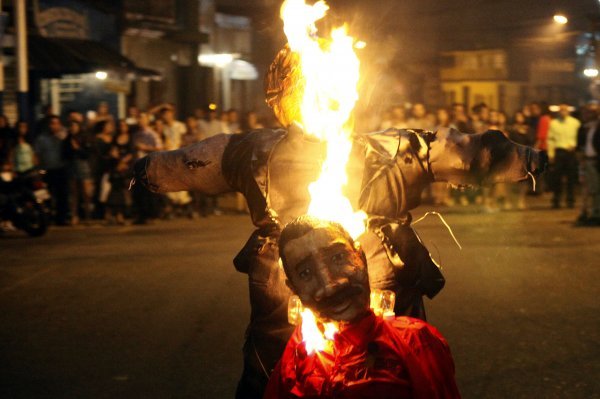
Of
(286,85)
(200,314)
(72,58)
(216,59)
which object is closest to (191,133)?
(72,58)

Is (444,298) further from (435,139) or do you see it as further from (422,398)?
(422,398)

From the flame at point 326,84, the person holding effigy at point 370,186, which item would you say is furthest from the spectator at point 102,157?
the flame at point 326,84

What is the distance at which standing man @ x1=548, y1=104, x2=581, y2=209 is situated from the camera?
16.0m

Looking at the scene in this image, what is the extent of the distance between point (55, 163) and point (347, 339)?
12266mm

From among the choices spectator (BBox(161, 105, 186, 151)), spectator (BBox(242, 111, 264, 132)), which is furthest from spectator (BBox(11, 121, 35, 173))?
spectator (BBox(242, 111, 264, 132))

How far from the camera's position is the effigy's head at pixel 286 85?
3193 mm

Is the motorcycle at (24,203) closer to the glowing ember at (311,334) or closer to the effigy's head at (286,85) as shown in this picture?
the effigy's head at (286,85)

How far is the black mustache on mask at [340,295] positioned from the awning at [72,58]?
1645cm

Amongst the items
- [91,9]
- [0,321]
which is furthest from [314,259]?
[91,9]

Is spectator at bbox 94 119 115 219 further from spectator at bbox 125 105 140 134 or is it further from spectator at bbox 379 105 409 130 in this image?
spectator at bbox 379 105 409 130

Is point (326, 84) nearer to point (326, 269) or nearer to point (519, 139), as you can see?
point (326, 269)

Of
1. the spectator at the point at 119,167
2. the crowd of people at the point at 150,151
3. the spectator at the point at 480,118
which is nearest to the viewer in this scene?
the crowd of people at the point at 150,151

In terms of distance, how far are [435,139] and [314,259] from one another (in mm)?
864

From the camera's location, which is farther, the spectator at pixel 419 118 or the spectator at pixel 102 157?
the spectator at pixel 419 118
